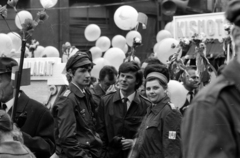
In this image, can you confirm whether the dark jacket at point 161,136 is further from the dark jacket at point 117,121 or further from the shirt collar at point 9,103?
the shirt collar at point 9,103

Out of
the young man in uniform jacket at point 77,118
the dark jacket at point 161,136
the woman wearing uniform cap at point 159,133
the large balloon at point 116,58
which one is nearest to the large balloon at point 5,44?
the large balloon at point 116,58

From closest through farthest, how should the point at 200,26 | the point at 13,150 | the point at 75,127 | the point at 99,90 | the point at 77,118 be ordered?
the point at 13,150, the point at 75,127, the point at 77,118, the point at 99,90, the point at 200,26

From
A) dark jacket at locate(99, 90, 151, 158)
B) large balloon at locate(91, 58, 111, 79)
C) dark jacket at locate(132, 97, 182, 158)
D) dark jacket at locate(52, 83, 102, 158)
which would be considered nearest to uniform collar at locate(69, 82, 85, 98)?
dark jacket at locate(52, 83, 102, 158)

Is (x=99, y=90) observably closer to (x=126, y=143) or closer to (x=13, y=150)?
(x=126, y=143)

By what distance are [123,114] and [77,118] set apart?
2.41ft

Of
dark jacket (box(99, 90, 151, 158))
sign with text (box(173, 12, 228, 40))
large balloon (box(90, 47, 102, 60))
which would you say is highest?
sign with text (box(173, 12, 228, 40))

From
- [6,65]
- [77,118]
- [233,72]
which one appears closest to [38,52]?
[77,118]

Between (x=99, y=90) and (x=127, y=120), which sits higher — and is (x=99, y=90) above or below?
above

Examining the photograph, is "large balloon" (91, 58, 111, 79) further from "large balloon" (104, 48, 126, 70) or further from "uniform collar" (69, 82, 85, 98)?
"uniform collar" (69, 82, 85, 98)

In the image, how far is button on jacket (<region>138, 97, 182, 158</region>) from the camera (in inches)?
179

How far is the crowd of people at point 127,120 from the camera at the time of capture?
1938 millimetres

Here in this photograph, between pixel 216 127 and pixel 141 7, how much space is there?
68.1 ft

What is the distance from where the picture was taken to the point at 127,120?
231 inches

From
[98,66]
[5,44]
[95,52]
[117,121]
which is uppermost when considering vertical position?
[5,44]
